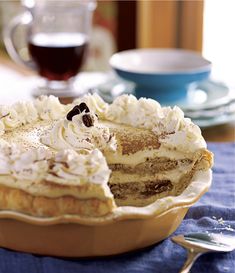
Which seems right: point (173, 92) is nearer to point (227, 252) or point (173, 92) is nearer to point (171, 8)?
point (227, 252)

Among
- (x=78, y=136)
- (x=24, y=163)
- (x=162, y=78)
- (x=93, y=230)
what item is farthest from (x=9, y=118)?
(x=162, y=78)

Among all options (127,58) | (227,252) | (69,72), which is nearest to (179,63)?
(127,58)

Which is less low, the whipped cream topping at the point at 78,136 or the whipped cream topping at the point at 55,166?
the whipped cream topping at the point at 55,166

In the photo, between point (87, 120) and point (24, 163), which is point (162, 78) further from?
point (24, 163)

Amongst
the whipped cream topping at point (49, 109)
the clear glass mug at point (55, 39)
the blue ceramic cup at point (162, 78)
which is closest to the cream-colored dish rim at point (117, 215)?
the whipped cream topping at point (49, 109)

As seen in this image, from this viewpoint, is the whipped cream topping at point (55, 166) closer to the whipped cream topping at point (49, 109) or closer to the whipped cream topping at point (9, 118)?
the whipped cream topping at point (9, 118)
